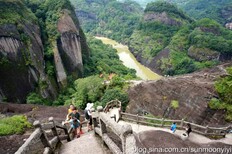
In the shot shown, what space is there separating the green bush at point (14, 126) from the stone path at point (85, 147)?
246 inches

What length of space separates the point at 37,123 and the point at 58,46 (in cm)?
3916

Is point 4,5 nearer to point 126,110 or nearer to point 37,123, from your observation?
point 126,110

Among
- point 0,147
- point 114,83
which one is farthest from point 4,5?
point 0,147

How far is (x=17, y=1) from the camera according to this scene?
38156 millimetres

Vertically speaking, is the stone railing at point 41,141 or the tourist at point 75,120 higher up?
the stone railing at point 41,141

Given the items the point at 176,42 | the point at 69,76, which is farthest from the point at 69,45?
the point at 176,42

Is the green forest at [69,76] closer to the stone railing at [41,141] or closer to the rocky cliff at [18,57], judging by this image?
the rocky cliff at [18,57]

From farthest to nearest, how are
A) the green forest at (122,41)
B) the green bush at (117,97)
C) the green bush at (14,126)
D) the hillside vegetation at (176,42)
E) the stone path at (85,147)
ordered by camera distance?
the hillside vegetation at (176,42), the green forest at (122,41), the green bush at (117,97), the green bush at (14,126), the stone path at (85,147)

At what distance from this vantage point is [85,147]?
7.62m

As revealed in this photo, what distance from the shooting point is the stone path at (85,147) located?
7.32 meters

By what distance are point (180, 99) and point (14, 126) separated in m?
16.8

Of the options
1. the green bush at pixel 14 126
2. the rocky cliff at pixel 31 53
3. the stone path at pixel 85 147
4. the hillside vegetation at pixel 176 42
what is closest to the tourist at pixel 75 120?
the stone path at pixel 85 147

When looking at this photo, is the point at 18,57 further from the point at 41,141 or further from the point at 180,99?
the point at 41,141

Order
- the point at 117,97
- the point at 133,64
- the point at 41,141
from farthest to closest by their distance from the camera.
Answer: the point at 133,64
the point at 117,97
the point at 41,141
